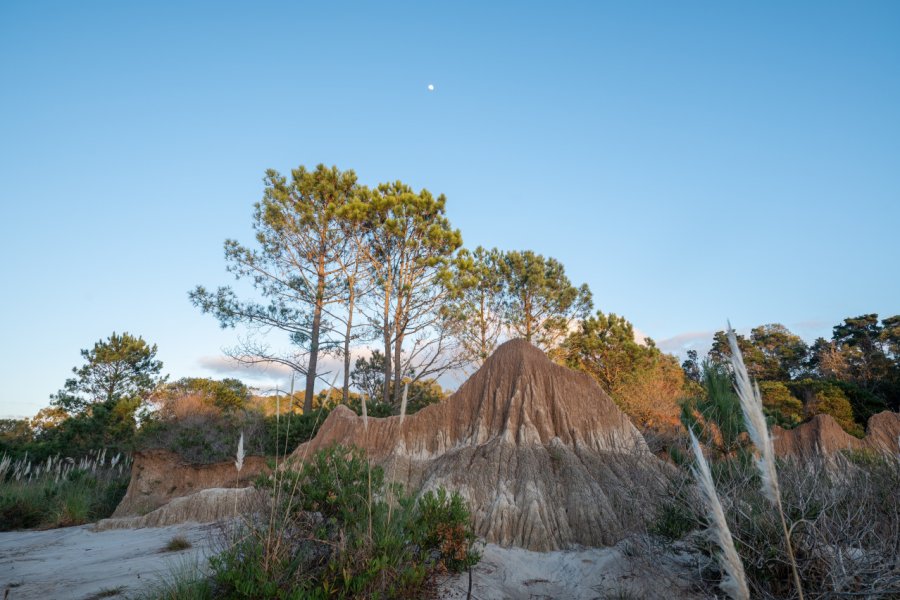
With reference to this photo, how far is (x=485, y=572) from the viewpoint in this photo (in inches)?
288

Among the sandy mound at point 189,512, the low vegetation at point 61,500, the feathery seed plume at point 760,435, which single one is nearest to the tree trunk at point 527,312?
the sandy mound at point 189,512

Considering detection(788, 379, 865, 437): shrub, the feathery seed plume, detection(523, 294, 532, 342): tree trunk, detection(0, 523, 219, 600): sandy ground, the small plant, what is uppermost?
detection(523, 294, 532, 342): tree trunk

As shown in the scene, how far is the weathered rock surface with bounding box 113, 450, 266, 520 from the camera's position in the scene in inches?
665

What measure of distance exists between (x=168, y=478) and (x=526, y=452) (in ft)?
46.4

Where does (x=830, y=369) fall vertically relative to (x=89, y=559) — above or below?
above

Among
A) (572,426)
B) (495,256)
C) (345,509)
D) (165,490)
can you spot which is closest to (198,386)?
(165,490)

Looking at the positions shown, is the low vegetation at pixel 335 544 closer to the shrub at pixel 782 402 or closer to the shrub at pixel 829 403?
the shrub at pixel 829 403

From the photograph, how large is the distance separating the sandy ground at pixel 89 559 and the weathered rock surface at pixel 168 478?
10.7 feet

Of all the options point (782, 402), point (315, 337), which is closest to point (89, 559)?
point (315, 337)

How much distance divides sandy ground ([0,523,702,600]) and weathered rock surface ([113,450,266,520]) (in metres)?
6.38

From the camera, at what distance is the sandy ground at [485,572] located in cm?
622

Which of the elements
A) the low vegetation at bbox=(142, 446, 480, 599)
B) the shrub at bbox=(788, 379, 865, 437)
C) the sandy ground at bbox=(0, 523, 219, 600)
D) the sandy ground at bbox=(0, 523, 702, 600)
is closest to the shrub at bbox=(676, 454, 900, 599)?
the sandy ground at bbox=(0, 523, 702, 600)

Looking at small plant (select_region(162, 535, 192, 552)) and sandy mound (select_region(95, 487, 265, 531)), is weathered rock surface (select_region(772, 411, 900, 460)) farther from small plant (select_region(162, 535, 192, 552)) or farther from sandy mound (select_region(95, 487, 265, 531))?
small plant (select_region(162, 535, 192, 552))

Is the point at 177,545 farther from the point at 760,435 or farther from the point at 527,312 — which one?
the point at 527,312
